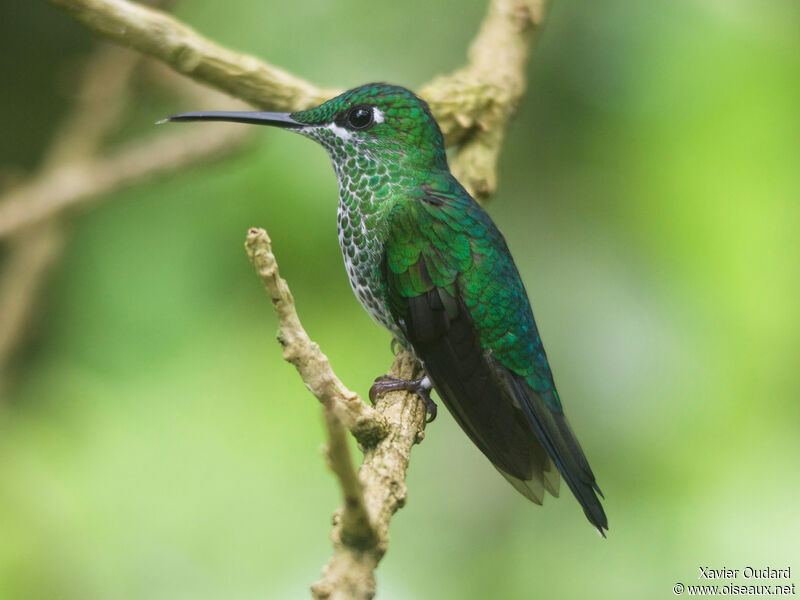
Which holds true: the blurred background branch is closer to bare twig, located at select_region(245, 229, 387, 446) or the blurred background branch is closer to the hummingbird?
the hummingbird

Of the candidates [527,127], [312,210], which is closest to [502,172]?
[527,127]

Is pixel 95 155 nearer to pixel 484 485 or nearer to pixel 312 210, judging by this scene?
pixel 312 210

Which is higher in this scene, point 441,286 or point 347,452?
point 441,286

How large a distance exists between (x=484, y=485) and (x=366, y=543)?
2.12m

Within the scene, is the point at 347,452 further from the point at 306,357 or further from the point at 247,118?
the point at 247,118

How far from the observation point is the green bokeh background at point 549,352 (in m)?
3.09

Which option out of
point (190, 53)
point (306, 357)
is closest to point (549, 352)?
point (190, 53)

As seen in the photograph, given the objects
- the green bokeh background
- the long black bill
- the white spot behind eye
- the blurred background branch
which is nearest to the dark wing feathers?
the white spot behind eye

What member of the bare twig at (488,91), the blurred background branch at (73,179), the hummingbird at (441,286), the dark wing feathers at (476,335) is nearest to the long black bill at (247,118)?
the hummingbird at (441,286)

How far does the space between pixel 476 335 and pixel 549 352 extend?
119 centimetres

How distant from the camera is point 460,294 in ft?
7.84

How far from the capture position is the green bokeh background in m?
3.09

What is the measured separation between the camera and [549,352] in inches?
139

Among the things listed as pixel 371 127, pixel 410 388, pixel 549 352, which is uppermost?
pixel 371 127
